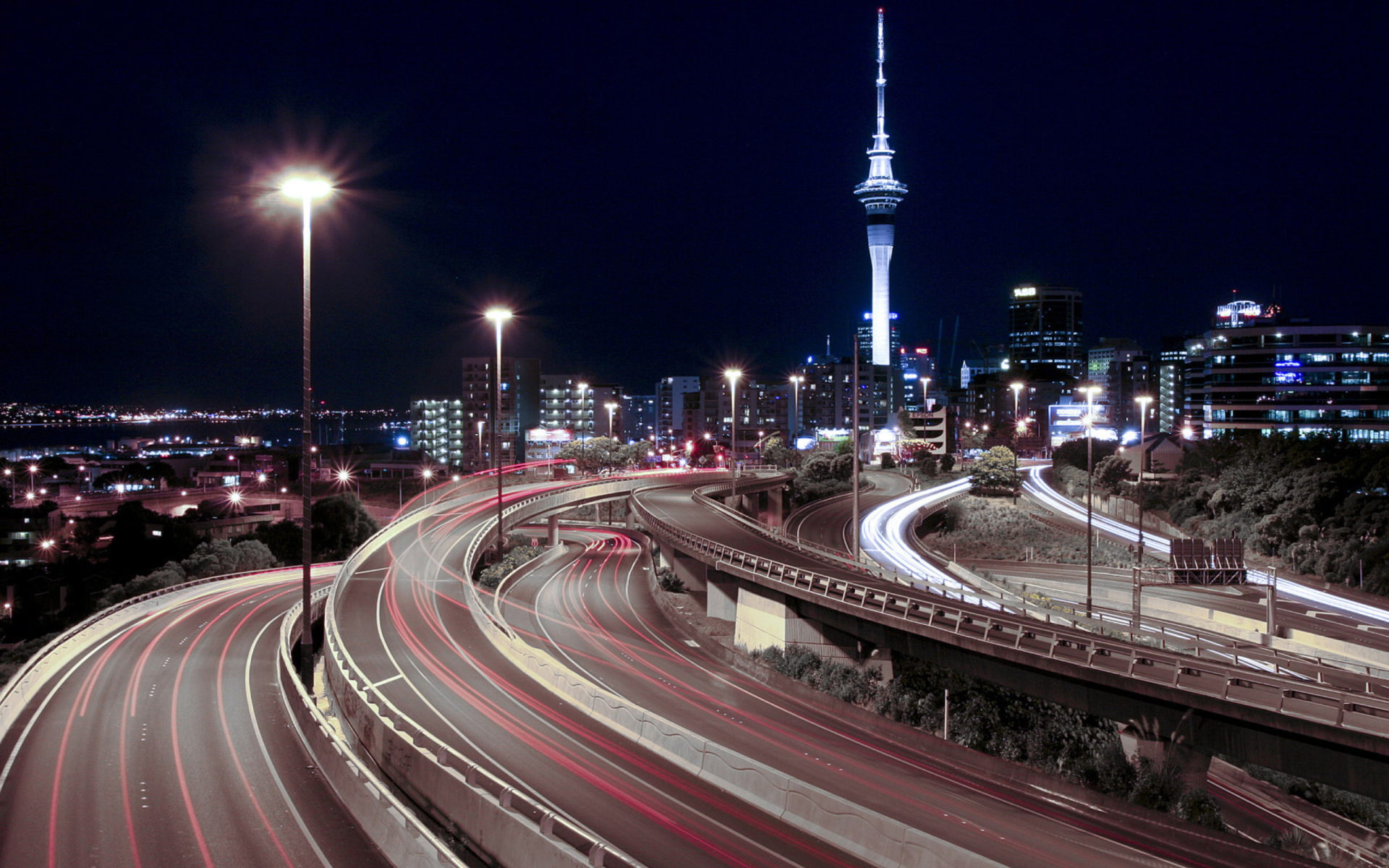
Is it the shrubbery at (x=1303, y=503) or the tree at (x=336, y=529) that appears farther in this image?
the tree at (x=336, y=529)

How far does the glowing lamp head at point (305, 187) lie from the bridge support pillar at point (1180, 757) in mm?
21008

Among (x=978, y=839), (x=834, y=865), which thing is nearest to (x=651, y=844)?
(x=834, y=865)

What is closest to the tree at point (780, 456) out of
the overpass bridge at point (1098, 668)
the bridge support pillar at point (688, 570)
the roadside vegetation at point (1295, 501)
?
the roadside vegetation at point (1295, 501)

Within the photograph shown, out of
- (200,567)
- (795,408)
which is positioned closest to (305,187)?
(200,567)

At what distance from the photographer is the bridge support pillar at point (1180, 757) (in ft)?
60.1

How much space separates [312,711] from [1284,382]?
10575cm

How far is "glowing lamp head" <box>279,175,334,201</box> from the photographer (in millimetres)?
18422

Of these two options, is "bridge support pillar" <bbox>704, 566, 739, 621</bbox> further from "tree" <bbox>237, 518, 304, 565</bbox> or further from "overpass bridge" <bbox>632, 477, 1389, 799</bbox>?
"tree" <bbox>237, 518, 304, 565</bbox>

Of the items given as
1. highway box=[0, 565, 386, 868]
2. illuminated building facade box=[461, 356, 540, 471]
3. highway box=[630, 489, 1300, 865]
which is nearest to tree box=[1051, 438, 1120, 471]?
highway box=[630, 489, 1300, 865]

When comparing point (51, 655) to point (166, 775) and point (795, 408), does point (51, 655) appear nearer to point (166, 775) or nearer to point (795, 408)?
point (166, 775)

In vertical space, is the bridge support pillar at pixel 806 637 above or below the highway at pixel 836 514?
above

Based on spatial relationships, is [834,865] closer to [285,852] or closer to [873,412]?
[285,852]

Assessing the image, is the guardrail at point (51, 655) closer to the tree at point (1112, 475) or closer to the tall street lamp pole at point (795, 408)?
the tall street lamp pole at point (795, 408)

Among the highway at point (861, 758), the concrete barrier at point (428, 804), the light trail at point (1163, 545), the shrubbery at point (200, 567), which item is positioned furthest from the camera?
the shrubbery at point (200, 567)
